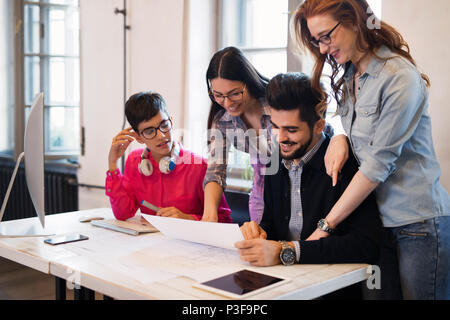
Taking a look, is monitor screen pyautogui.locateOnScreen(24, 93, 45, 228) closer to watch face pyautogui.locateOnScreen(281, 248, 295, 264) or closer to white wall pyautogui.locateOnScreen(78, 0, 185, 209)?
watch face pyautogui.locateOnScreen(281, 248, 295, 264)

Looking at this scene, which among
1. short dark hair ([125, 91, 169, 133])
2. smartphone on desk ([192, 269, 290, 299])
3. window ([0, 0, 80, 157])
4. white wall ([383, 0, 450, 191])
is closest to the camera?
smartphone on desk ([192, 269, 290, 299])

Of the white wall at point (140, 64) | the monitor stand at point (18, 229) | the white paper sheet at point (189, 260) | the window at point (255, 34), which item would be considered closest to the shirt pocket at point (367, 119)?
the white paper sheet at point (189, 260)

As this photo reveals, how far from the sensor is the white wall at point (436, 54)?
6.46 ft

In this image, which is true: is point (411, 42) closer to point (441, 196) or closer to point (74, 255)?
point (441, 196)

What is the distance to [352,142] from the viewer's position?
5.26 ft

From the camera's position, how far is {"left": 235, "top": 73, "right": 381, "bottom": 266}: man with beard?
4.94 ft

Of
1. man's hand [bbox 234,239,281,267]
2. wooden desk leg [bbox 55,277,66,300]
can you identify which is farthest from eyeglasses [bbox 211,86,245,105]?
wooden desk leg [bbox 55,277,66,300]

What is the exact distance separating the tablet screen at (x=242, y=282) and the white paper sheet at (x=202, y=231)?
158mm

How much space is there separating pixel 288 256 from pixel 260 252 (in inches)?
3.4

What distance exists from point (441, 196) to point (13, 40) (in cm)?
401

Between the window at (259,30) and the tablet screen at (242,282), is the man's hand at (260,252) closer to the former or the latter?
the tablet screen at (242,282)

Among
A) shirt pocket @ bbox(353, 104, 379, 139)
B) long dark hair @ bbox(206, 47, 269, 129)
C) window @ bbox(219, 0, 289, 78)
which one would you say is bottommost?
shirt pocket @ bbox(353, 104, 379, 139)

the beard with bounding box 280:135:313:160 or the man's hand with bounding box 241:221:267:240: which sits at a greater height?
the beard with bounding box 280:135:313:160
